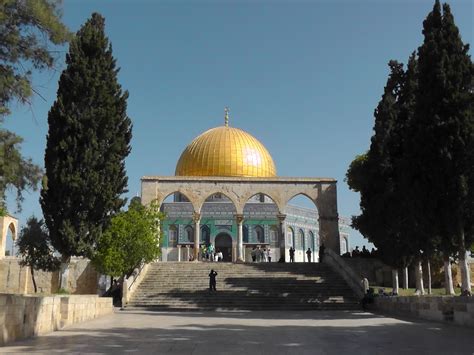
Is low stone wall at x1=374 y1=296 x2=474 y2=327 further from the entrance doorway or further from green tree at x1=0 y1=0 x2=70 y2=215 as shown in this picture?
the entrance doorway

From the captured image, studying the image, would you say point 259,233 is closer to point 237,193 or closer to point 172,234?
point 172,234

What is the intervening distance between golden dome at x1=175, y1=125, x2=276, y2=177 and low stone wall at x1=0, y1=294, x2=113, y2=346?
76.0ft

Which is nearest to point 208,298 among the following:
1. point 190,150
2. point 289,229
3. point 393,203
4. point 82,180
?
point 82,180

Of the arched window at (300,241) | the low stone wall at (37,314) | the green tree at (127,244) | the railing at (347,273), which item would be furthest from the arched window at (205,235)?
the low stone wall at (37,314)

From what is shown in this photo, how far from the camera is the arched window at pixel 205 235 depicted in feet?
139

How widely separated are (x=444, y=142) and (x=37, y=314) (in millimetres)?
10876

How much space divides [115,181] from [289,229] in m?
31.2

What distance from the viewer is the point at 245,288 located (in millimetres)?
19922

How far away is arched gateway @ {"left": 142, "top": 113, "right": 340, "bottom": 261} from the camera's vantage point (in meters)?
27.5

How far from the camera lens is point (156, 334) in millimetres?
9195

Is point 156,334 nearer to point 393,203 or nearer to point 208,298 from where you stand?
point 208,298

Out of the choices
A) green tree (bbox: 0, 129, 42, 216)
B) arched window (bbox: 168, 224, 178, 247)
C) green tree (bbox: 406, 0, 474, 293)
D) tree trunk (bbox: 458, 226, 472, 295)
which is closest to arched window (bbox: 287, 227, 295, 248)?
arched window (bbox: 168, 224, 178, 247)

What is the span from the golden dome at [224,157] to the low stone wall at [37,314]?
23180 mm

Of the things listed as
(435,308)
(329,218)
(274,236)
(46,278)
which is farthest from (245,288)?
(274,236)
